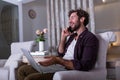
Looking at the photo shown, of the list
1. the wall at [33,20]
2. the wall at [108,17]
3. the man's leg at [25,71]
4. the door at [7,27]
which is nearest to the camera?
the man's leg at [25,71]

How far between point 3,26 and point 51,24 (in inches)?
50.3

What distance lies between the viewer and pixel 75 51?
7.01 ft

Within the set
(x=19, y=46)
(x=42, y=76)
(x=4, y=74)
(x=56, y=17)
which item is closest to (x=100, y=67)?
(x=42, y=76)

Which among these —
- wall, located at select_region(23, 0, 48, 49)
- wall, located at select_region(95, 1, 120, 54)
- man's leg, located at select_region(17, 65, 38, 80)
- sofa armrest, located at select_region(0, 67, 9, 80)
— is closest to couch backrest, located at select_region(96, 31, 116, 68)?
man's leg, located at select_region(17, 65, 38, 80)

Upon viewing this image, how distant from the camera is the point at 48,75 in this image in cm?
215

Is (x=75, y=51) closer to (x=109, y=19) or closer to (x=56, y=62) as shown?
(x=56, y=62)

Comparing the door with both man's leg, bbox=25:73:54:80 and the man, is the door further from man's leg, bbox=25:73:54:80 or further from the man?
man's leg, bbox=25:73:54:80

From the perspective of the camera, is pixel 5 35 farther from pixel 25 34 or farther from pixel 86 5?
pixel 86 5

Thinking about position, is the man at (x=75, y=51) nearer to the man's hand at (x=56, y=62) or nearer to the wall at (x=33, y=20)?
the man's hand at (x=56, y=62)

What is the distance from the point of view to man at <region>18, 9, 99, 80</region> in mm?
1966

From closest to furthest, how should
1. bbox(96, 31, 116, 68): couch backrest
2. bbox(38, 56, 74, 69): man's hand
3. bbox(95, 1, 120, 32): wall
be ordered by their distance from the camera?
bbox(38, 56, 74, 69): man's hand < bbox(96, 31, 116, 68): couch backrest < bbox(95, 1, 120, 32): wall

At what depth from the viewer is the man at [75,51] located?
197cm

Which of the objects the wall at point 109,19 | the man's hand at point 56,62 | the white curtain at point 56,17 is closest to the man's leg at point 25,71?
the man's hand at point 56,62

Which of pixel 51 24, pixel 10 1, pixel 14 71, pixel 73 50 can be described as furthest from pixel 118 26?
pixel 73 50
